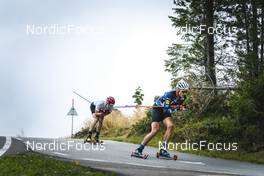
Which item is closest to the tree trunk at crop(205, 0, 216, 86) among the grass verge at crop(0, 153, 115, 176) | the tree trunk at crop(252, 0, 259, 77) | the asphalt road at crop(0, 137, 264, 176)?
Result: the tree trunk at crop(252, 0, 259, 77)

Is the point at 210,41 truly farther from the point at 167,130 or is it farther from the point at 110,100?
the point at 167,130

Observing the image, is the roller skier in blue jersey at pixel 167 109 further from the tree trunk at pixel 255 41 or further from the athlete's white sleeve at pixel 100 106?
the tree trunk at pixel 255 41

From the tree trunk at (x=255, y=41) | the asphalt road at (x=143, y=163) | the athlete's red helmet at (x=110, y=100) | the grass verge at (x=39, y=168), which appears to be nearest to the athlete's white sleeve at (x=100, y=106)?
the athlete's red helmet at (x=110, y=100)

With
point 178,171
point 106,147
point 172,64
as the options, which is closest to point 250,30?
point 172,64

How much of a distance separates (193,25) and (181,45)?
3.80 feet

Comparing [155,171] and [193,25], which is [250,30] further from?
[155,171]

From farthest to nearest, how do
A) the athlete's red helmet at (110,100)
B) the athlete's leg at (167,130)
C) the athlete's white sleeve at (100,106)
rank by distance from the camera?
the athlete's white sleeve at (100,106) < the athlete's red helmet at (110,100) < the athlete's leg at (167,130)

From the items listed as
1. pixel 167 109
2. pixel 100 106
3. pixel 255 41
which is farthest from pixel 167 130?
pixel 255 41

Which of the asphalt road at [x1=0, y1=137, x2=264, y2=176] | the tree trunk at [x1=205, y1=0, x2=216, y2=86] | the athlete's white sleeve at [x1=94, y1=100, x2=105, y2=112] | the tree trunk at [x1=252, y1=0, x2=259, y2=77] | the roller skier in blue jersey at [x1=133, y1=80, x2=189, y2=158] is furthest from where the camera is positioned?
A: the tree trunk at [x1=205, y1=0, x2=216, y2=86]

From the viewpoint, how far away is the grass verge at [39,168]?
35.3ft

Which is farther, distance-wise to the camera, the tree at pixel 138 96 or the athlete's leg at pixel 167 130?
the tree at pixel 138 96

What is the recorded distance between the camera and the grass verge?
10.8 m

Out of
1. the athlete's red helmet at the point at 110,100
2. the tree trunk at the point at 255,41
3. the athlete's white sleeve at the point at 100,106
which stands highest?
the tree trunk at the point at 255,41

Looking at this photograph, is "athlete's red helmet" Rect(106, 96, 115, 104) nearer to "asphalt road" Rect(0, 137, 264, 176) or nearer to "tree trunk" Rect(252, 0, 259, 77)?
"asphalt road" Rect(0, 137, 264, 176)
